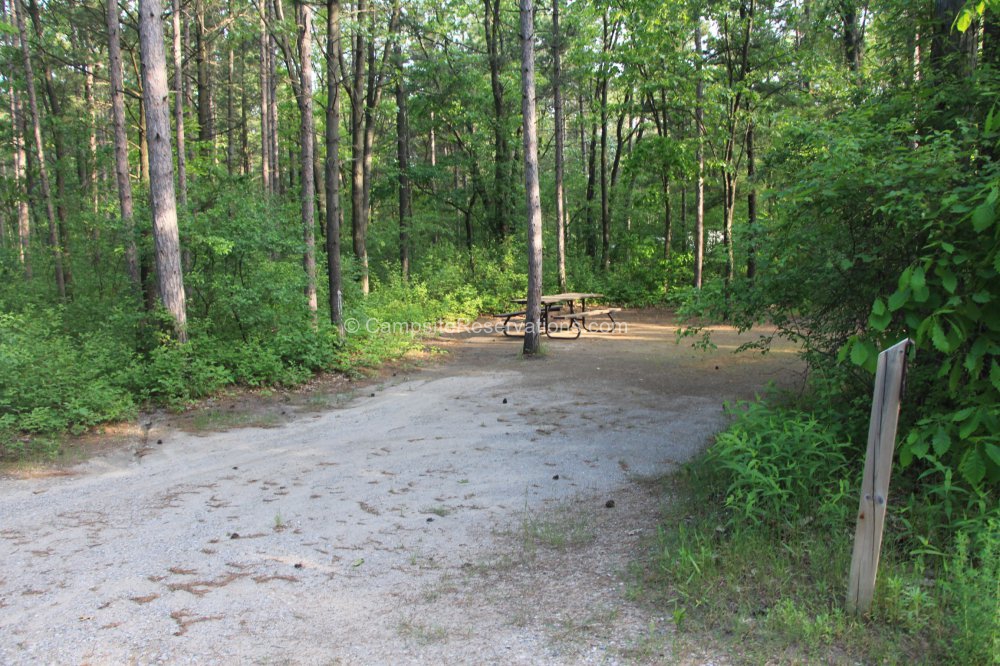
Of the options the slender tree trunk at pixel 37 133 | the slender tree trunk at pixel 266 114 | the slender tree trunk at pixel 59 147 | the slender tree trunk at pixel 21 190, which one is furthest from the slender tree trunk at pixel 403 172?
the slender tree trunk at pixel 21 190

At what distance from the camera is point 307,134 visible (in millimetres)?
11727

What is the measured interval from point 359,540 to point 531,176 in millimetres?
9304

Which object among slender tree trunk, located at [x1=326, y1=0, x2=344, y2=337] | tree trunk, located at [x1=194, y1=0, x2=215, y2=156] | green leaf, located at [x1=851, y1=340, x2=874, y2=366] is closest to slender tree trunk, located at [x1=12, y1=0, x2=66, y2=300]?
tree trunk, located at [x1=194, y1=0, x2=215, y2=156]

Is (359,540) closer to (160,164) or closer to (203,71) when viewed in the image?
(160,164)

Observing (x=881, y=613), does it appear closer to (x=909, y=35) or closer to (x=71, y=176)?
(x=909, y=35)

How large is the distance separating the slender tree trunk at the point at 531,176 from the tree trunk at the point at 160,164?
20.2ft

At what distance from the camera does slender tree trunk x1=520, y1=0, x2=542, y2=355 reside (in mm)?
12125

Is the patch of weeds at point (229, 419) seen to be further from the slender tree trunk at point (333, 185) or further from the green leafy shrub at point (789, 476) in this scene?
the green leafy shrub at point (789, 476)

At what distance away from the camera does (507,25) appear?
24750 millimetres

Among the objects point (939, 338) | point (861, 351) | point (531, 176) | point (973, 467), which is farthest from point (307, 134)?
point (973, 467)

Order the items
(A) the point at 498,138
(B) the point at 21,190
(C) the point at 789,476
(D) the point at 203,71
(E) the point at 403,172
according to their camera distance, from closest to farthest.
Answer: (C) the point at 789,476
(D) the point at 203,71
(B) the point at 21,190
(E) the point at 403,172
(A) the point at 498,138

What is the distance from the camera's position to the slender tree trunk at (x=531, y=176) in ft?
39.8

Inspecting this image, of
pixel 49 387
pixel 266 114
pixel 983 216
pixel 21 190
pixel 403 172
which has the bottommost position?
pixel 49 387

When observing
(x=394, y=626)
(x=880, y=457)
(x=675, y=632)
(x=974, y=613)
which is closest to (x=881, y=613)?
(x=974, y=613)
